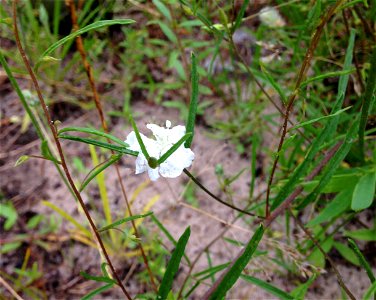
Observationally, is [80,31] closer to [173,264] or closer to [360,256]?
[173,264]

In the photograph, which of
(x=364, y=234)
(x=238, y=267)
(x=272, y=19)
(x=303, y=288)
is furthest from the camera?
(x=272, y=19)

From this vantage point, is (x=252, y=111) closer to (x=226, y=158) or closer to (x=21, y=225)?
(x=226, y=158)

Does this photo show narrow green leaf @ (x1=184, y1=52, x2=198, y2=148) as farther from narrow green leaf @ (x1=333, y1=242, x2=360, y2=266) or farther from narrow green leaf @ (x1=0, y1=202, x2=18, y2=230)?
narrow green leaf @ (x1=0, y1=202, x2=18, y2=230)

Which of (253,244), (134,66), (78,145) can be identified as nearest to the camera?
(253,244)

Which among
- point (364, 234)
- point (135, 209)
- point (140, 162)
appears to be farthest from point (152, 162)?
point (135, 209)

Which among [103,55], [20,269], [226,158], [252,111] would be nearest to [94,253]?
[20,269]

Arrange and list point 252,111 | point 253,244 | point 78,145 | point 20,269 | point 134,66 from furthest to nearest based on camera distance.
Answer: point 134,66 < point 78,145 < point 252,111 < point 20,269 < point 253,244

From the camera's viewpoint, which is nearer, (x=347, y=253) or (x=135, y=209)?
(x=347, y=253)
